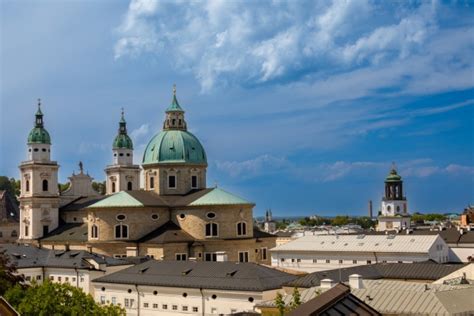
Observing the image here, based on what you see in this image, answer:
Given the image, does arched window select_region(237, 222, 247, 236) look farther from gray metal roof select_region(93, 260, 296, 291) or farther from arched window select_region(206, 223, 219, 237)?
gray metal roof select_region(93, 260, 296, 291)

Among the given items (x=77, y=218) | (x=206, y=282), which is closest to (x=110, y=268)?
(x=206, y=282)

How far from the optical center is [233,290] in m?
43.8

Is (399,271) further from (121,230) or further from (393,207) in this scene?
(393,207)

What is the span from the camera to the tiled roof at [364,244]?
65.8 metres

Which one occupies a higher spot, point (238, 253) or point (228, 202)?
point (228, 202)

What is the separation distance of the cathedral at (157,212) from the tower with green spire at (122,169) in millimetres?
8631

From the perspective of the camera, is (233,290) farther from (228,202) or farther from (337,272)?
(228,202)

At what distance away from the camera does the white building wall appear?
43.6m

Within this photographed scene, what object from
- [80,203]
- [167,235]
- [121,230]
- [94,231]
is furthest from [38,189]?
[167,235]

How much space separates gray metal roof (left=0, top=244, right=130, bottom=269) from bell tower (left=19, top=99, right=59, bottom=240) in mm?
21460

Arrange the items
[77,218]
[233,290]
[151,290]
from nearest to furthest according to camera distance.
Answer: [233,290]
[151,290]
[77,218]

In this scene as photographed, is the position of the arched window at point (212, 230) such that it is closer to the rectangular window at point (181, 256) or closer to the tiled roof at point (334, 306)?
Answer: the rectangular window at point (181, 256)

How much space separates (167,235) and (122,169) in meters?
34.9

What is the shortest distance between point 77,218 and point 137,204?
65.1ft
